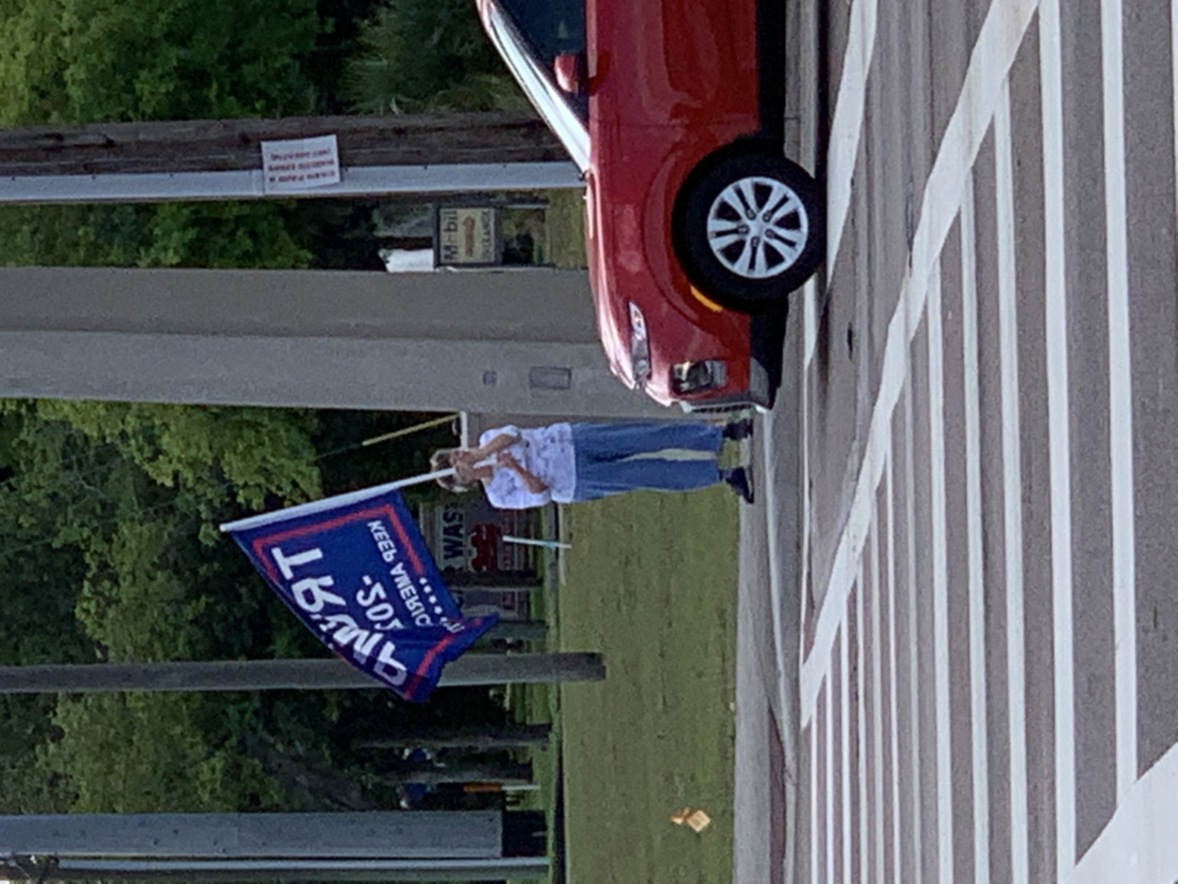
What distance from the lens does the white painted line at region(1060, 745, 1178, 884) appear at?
4.50m

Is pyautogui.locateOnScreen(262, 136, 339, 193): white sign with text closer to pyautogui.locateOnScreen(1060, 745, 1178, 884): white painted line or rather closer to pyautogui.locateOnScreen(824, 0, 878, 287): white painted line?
pyautogui.locateOnScreen(824, 0, 878, 287): white painted line

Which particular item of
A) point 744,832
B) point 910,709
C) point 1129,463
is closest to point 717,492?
point 744,832

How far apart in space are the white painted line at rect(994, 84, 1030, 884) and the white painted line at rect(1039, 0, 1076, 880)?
0.35m

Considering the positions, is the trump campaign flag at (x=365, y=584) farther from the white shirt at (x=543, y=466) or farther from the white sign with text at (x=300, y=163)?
the white sign with text at (x=300, y=163)

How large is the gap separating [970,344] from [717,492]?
34.1 ft

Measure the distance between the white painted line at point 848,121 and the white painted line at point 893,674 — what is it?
6.77 ft

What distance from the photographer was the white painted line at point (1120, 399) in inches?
194

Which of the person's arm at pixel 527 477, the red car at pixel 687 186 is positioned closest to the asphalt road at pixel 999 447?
the red car at pixel 687 186

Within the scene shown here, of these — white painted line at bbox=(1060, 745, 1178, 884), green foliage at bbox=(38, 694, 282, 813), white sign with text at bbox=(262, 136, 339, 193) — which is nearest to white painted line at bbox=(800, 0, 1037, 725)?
white painted line at bbox=(1060, 745, 1178, 884)

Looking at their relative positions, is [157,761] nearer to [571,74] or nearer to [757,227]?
[757,227]

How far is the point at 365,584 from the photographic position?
40.5 feet

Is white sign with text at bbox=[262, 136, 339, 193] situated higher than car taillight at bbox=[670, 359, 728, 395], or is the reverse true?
white sign with text at bbox=[262, 136, 339, 193]

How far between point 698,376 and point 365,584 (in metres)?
2.50

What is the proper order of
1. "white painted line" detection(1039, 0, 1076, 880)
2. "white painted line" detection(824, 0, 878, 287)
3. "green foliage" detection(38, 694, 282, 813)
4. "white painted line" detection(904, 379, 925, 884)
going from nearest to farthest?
"white painted line" detection(1039, 0, 1076, 880), "white painted line" detection(904, 379, 925, 884), "white painted line" detection(824, 0, 878, 287), "green foliage" detection(38, 694, 282, 813)
